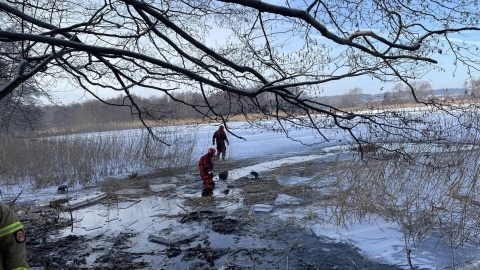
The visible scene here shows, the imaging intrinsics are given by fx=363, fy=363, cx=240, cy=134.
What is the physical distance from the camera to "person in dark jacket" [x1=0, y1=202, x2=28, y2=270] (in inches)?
88.0

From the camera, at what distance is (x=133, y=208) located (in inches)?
334

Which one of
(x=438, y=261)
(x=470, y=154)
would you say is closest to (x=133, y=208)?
(x=438, y=261)

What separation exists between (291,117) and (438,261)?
9.45ft

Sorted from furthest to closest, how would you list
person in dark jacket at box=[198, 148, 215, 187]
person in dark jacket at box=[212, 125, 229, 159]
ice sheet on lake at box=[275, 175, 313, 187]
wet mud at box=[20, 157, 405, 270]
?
1. person in dark jacket at box=[212, 125, 229, 159]
2. person in dark jacket at box=[198, 148, 215, 187]
3. ice sheet on lake at box=[275, 175, 313, 187]
4. wet mud at box=[20, 157, 405, 270]

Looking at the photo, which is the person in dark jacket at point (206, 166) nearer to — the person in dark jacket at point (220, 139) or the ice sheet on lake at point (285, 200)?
the ice sheet on lake at point (285, 200)

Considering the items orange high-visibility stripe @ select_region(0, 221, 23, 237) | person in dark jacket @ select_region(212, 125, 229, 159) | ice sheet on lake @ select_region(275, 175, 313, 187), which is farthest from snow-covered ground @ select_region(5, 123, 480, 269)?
person in dark jacket @ select_region(212, 125, 229, 159)

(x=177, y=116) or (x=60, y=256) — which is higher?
(x=177, y=116)

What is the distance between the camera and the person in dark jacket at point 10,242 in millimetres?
2234

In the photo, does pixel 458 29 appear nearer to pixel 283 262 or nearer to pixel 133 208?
pixel 283 262

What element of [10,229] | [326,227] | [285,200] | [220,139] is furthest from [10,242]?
Result: [220,139]

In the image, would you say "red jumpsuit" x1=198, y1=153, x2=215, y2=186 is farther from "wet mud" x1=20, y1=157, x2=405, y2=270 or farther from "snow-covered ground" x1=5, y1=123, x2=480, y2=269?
"wet mud" x1=20, y1=157, x2=405, y2=270

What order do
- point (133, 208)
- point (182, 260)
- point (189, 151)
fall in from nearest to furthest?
1. point (182, 260)
2. point (133, 208)
3. point (189, 151)

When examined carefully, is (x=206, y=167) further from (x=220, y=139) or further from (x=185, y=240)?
(x=220, y=139)

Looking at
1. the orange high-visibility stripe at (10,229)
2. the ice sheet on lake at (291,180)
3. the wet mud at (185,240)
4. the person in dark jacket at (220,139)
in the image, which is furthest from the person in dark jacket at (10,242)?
the person in dark jacket at (220,139)
